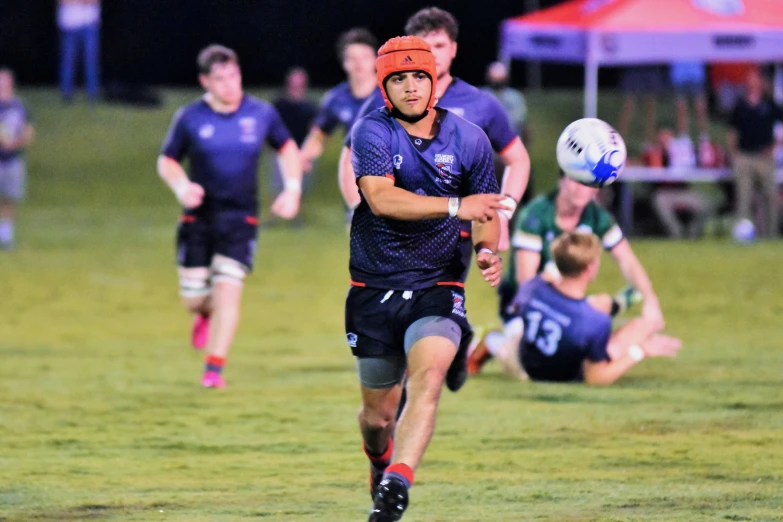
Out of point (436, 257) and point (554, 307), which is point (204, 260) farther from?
point (436, 257)

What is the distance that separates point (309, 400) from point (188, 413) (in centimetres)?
86

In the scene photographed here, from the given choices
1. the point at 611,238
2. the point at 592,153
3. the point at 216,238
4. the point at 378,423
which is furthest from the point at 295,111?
the point at 378,423

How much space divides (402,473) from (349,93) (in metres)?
5.70

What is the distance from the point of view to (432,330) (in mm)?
5598

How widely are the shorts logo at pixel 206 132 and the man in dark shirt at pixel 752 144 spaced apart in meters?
11.1

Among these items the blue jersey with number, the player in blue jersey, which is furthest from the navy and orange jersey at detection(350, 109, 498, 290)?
the player in blue jersey

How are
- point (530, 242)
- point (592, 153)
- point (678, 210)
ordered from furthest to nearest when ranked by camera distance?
point (678, 210) → point (530, 242) → point (592, 153)

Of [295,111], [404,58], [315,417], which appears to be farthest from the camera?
[295,111]

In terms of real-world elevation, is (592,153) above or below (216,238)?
above

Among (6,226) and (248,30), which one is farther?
(248,30)

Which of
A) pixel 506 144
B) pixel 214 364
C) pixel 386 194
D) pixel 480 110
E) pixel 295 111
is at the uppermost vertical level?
pixel 386 194

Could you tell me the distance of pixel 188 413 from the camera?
8562 mm

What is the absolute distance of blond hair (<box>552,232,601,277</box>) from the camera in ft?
29.0

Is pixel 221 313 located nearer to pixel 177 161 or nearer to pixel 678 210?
pixel 177 161
